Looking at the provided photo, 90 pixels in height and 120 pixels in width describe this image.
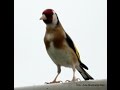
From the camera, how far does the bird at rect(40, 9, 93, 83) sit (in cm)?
219

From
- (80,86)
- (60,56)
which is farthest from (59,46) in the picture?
(80,86)

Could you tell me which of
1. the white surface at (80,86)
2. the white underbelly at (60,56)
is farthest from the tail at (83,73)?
the white surface at (80,86)

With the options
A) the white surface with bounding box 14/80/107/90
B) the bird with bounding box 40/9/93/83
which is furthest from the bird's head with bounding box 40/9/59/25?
the white surface with bounding box 14/80/107/90

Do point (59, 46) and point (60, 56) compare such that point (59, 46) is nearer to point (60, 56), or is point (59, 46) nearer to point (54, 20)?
point (60, 56)

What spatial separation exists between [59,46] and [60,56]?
0.24 feet

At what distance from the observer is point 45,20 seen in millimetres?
2221
